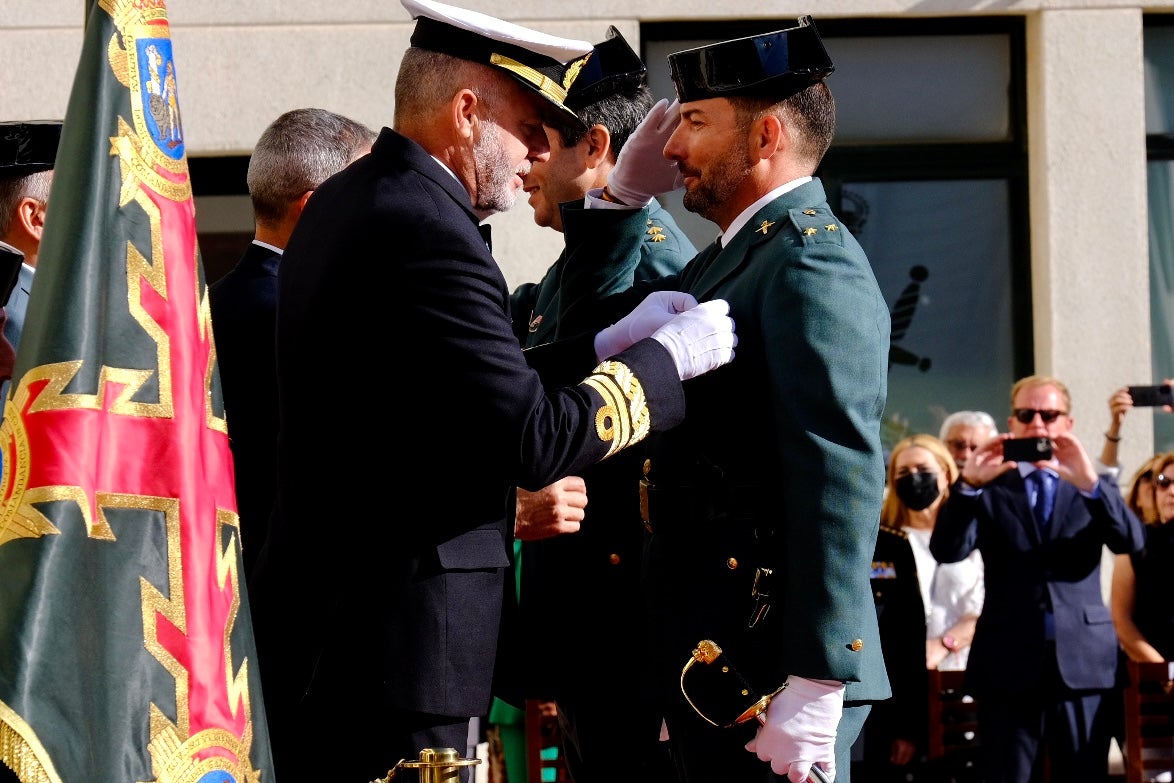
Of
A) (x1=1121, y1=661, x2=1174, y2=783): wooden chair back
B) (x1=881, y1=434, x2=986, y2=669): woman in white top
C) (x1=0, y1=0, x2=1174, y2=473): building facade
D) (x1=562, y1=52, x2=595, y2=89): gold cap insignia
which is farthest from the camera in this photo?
(x1=0, y1=0, x2=1174, y2=473): building facade

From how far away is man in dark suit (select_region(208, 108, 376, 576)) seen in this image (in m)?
3.59

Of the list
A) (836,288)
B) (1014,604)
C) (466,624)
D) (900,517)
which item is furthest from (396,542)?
(900,517)

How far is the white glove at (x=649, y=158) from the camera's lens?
3.49 meters

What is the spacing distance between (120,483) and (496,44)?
1202 millimetres

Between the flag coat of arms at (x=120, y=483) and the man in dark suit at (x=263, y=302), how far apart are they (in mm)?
1133

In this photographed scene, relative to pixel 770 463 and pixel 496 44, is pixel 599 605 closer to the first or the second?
pixel 770 463

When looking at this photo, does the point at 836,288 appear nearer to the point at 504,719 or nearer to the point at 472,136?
the point at 472,136

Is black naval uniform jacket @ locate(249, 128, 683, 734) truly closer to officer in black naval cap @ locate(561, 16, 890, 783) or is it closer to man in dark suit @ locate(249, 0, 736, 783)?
man in dark suit @ locate(249, 0, 736, 783)

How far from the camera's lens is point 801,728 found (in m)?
2.75

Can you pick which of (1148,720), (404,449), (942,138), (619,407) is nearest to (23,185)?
(404,449)

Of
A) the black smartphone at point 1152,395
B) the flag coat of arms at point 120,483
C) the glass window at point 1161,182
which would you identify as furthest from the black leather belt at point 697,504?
the glass window at point 1161,182

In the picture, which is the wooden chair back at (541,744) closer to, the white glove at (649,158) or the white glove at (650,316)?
the white glove at (649,158)

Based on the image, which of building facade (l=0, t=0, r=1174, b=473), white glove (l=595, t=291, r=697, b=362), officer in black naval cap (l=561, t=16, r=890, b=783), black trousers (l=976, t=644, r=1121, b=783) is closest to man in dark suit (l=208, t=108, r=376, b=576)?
white glove (l=595, t=291, r=697, b=362)

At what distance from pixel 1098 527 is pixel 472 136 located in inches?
159
